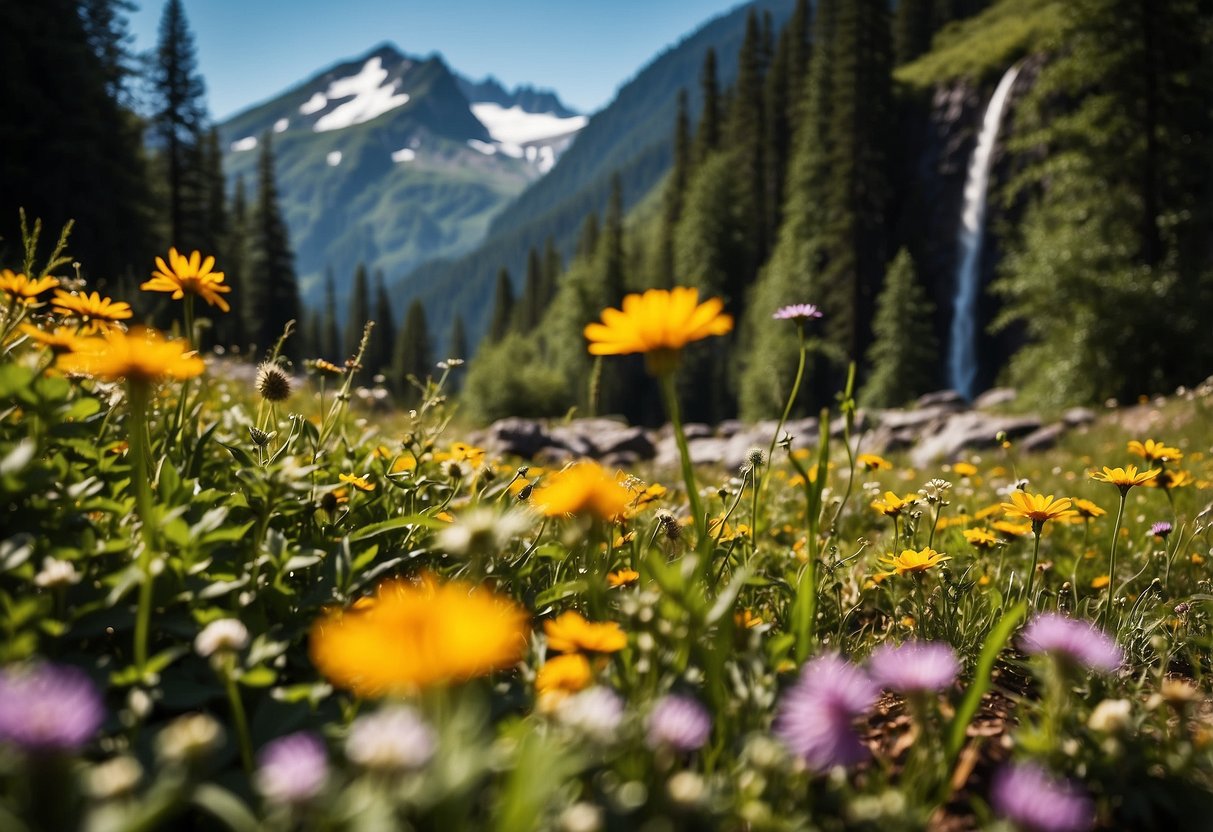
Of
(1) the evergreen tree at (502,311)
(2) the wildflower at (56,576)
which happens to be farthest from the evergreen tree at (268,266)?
(2) the wildflower at (56,576)

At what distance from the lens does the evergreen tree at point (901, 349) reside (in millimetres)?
25812

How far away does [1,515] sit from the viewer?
4.13 feet

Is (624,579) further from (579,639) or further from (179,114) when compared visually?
(179,114)

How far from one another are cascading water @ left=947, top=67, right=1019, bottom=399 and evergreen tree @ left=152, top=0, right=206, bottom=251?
1153 inches

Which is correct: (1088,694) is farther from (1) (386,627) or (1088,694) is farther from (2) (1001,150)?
(2) (1001,150)

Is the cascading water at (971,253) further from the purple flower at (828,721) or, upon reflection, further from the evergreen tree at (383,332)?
the evergreen tree at (383,332)

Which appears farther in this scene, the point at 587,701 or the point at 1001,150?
the point at 1001,150

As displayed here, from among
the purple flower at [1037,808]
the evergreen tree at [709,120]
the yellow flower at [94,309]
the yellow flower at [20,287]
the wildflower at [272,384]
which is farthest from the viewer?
the evergreen tree at [709,120]

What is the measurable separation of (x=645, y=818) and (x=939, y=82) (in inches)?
1553

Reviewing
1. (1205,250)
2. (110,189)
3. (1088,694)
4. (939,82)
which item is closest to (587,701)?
(1088,694)

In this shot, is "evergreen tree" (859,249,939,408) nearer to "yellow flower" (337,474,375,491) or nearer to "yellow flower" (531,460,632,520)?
"yellow flower" (337,474,375,491)

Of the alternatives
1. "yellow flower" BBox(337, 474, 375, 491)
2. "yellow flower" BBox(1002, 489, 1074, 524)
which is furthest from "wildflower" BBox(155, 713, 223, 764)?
"yellow flower" BBox(1002, 489, 1074, 524)

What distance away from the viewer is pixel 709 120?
4819 cm

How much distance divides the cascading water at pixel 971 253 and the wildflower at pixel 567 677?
29.5 metres
